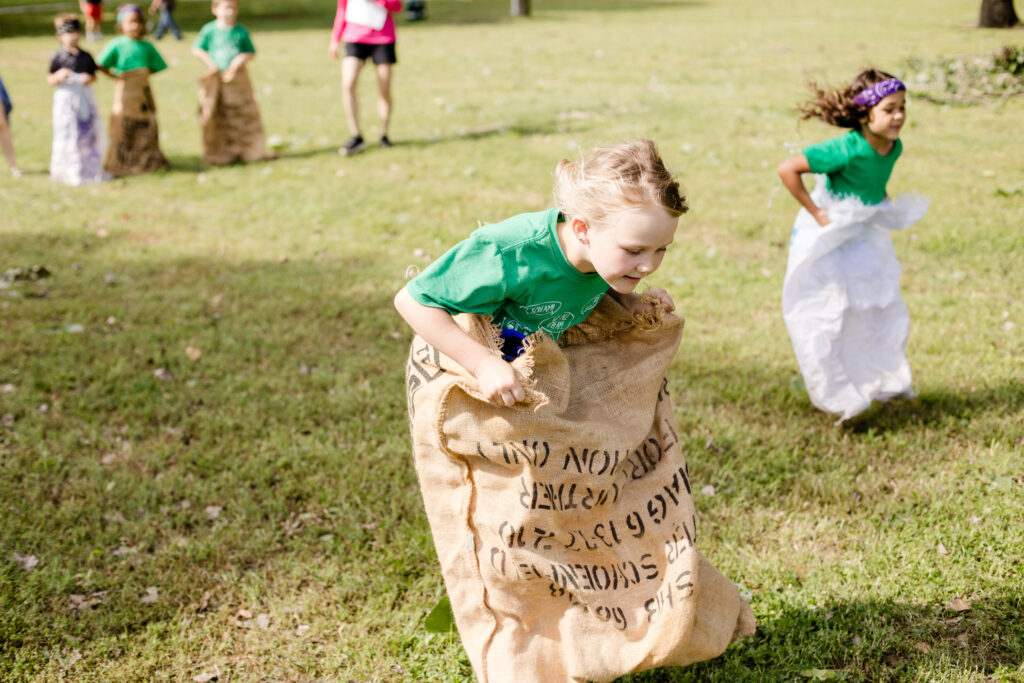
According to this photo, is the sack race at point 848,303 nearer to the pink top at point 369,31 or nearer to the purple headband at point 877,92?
the purple headband at point 877,92

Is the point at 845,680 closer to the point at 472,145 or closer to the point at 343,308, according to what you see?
the point at 343,308

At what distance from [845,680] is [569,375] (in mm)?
1496

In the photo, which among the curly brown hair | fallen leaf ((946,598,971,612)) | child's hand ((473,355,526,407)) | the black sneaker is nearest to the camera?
child's hand ((473,355,526,407))

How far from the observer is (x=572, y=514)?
249 cm

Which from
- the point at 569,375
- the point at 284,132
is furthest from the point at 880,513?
the point at 284,132

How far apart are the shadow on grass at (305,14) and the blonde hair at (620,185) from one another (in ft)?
65.1

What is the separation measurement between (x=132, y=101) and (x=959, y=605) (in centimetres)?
886

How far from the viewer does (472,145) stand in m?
9.49

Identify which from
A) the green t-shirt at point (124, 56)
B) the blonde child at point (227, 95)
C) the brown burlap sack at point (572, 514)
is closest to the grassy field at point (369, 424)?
the blonde child at point (227, 95)

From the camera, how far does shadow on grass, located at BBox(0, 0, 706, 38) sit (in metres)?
22.6

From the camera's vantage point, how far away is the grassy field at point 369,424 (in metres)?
3.15

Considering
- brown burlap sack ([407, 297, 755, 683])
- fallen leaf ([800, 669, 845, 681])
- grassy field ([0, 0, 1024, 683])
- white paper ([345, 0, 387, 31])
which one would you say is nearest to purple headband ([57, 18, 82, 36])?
grassy field ([0, 0, 1024, 683])

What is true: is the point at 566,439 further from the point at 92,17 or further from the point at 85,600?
the point at 92,17

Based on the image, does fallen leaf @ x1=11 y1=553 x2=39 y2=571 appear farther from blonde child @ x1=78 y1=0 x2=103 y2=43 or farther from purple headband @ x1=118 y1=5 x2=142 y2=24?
blonde child @ x1=78 y1=0 x2=103 y2=43
